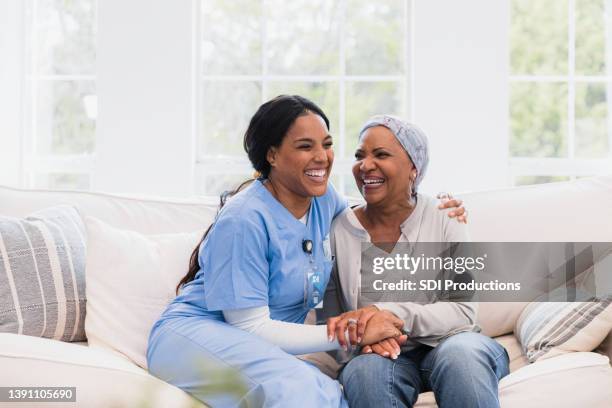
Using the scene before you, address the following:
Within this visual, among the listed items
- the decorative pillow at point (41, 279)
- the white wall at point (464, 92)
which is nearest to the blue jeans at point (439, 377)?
the decorative pillow at point (41, 279)

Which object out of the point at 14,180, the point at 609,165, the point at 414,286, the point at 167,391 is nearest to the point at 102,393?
the point at 167,391

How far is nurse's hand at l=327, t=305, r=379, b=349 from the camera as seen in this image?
2.05 meters

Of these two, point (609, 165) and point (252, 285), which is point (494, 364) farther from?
point (609, 165)

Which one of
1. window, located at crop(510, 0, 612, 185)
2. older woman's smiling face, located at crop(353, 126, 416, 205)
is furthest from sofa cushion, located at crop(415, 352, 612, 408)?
window, located at crop(510, 0, 612, 185)

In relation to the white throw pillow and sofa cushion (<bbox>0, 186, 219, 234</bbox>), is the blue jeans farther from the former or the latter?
sofa cushion (<bbox>0, 186, 219, 234</bbox>)

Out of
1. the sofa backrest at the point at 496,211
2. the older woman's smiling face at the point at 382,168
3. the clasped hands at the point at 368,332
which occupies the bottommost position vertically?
the clasped hands at the point at 368,332

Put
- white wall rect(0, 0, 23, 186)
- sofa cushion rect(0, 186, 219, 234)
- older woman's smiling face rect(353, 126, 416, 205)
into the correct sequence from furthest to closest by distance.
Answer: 1. white wall rect(0, 0, 23, 186)
2. sofa cushion rect(0, 186, 219, 234)
3. older woman's smiling face rect(353, 126, 416, 205)

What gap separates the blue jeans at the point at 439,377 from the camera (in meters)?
1.92

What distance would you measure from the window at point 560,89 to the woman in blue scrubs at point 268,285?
1937 mm

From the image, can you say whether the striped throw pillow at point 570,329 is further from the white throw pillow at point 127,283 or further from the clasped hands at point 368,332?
the white throw pillow at point 127,283

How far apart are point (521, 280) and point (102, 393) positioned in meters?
1.39

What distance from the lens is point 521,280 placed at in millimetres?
2623

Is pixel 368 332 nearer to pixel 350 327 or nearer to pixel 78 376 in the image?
pixel 350 327

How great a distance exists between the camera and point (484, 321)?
2.57 m
